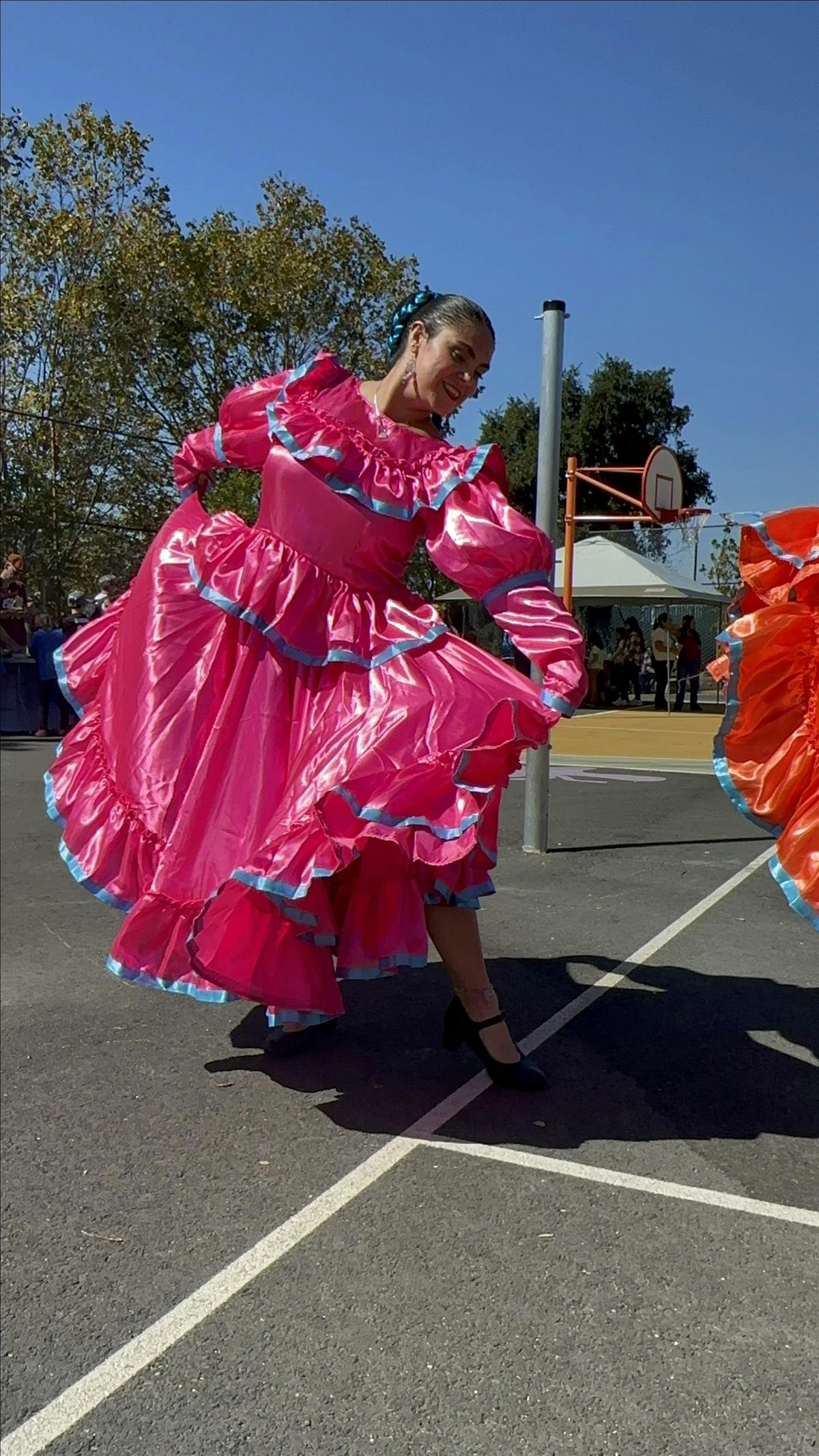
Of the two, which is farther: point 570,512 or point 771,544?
point 570,512

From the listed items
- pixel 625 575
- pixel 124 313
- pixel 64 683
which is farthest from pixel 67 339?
pixel 64 683

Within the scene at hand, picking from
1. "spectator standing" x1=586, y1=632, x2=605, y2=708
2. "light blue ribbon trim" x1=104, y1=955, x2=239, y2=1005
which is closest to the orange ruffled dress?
"light blue ribbon trim" x1=104, y1=955, x2=239, y2=1005

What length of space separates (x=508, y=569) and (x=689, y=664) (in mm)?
15227

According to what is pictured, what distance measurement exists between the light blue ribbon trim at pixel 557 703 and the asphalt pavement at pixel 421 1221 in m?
1.11

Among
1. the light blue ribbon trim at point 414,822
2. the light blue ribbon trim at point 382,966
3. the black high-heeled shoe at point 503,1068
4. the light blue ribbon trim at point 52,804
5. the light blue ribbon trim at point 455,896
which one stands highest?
the light blue ribbon trim at point 414,822

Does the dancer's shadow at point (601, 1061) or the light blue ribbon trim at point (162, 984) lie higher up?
the light blue ribbon trim at point (162, 984)

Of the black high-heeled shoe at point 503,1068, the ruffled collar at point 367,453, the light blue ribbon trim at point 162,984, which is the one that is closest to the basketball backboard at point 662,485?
the ruffled collar at point 367,453

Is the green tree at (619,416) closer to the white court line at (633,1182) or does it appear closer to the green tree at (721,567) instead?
the green tree at (721,567)

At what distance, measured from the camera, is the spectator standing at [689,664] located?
16922 mm

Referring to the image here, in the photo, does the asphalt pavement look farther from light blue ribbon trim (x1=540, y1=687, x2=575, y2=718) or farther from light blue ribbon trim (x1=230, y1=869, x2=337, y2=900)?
light blue ribbon trim (x1=540, y1=687, x2=575, y2=718)

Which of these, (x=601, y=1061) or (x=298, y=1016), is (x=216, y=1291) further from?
(x=601, y=1061)

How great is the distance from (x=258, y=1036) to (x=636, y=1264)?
169cm

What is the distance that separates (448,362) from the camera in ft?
10.2

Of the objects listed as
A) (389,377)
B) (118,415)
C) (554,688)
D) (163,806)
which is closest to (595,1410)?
(554,688)
